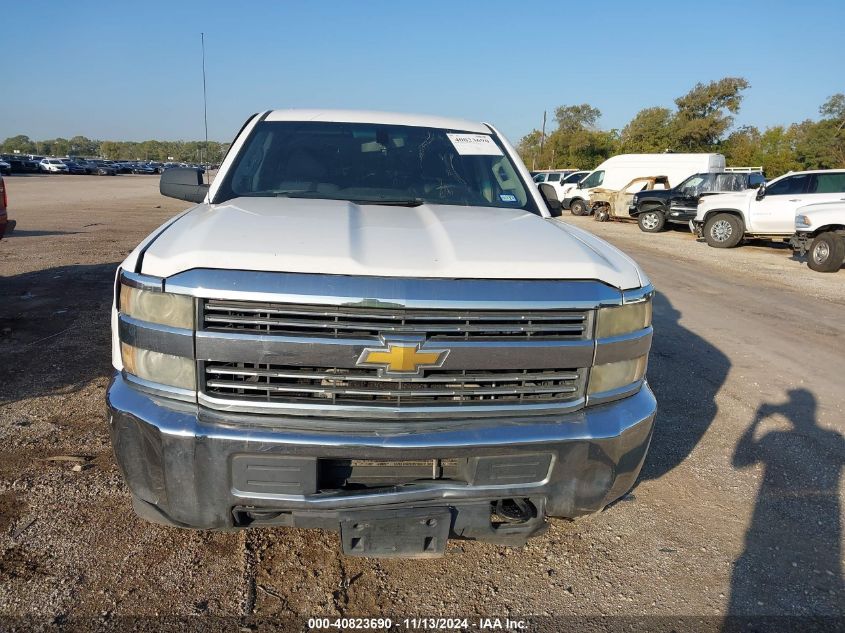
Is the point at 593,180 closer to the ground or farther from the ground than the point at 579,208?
farther from the ground

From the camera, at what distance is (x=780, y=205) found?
14180mm

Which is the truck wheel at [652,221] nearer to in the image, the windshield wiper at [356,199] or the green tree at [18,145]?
the windshield wiper at [356,199]

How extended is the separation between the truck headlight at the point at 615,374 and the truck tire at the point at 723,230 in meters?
14.8

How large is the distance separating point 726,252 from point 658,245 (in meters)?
1.64

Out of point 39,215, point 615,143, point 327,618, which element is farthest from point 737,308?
point 615,143

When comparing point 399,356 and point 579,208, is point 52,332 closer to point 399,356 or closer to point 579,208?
point 399,356

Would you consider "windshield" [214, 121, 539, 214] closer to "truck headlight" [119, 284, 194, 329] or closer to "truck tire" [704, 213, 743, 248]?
"truck headlight" [119, 284, 194, 329]

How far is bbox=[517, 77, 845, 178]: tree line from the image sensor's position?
45.9 metres

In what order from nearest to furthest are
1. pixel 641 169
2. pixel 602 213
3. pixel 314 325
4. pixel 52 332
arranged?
1. pixel 314 325
2. pixel 52 332
3. pixel 602 213
4. pixel 641 169

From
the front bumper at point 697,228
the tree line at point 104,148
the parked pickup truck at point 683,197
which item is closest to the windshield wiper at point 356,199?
the front bumper at point 697,228

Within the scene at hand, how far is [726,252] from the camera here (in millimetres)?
15047

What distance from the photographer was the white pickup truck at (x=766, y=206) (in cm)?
1352

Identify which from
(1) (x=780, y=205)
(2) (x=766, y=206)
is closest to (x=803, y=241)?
(1) (x=780, y=205)

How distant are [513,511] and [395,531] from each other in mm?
486
